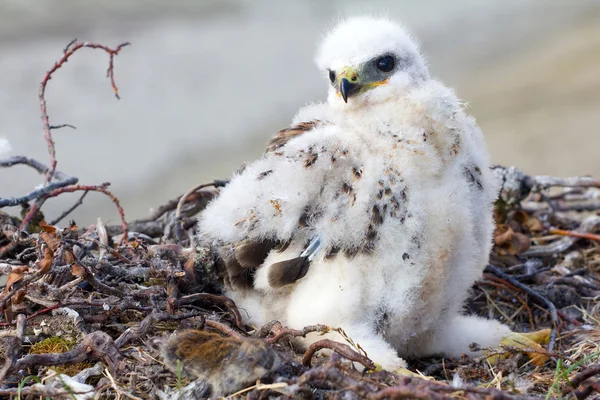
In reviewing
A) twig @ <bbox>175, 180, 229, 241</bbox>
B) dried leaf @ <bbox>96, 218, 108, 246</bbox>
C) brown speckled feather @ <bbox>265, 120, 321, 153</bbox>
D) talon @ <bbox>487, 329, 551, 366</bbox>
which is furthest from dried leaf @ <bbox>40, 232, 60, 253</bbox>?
talon @ <bbox>487, 329, 551, 366</bbox>

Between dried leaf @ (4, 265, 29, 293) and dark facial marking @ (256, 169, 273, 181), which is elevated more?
dark facial marking @ (256, 169, 273, 181)

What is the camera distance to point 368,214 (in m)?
2.50

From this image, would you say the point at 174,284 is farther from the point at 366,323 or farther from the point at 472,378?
the point at 472,378

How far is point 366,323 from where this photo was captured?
8.55 feet

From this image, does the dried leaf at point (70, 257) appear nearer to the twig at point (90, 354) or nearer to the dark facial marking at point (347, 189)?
the twig at point (90, 354)

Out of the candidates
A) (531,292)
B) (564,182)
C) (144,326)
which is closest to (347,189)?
(144,326)

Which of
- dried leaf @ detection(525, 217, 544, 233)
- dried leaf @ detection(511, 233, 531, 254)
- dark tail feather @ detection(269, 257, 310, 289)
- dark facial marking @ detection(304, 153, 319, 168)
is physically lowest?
dark tail feather @ detection(269, 257, 310, 289)

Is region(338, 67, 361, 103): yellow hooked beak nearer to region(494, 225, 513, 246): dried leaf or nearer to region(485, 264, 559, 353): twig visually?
region(485, 264, 559, 353): twig

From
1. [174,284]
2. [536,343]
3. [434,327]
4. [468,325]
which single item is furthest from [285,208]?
[536,343]

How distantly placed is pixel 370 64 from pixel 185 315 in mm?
1316

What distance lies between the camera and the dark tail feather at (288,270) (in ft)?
8.60

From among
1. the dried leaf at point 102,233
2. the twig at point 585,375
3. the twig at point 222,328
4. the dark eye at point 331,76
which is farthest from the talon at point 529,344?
the dried leaf at point 102,233

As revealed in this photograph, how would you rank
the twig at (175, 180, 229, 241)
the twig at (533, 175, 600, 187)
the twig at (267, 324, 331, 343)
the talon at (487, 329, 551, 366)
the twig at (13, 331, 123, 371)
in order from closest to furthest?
the twig at (13, 331, 123, 371) → the twig at (267, 324, 331, 343) → the talon at (487, 329, 551, 366) → the twig at (175, 180, 229, 241) → the twig at (533, 175, 600, 187)

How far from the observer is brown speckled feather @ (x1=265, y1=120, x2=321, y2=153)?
2.85 metres
